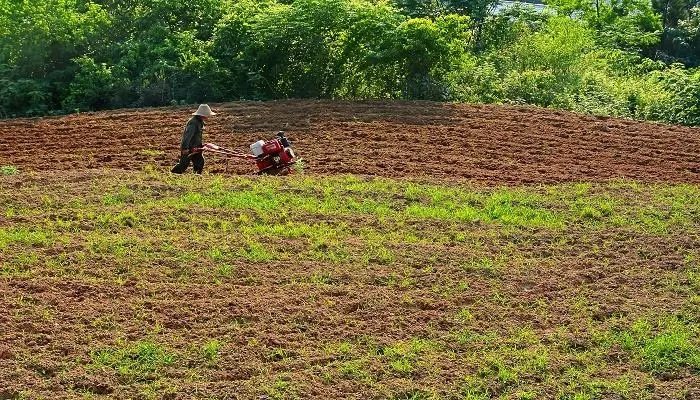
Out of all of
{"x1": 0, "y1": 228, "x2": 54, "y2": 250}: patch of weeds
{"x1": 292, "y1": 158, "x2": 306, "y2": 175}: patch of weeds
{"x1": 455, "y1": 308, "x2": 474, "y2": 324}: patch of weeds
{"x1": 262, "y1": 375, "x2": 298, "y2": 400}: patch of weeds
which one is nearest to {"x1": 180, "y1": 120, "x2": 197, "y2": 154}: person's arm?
{"x1": 292, "y1": 158, "x2": 306, "y2": 175}: patch of weeds

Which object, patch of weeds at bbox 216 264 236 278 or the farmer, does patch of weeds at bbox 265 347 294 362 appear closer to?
patch of weeds at bbox 216 264 236 278

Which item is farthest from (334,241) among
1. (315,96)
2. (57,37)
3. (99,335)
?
(57,37)

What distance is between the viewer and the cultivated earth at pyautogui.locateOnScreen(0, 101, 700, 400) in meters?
10.1

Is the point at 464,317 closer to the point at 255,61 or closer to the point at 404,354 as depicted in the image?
the point at 404,354

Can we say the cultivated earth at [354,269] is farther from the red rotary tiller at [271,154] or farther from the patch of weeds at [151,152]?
the red rotary tiller at [271,154]

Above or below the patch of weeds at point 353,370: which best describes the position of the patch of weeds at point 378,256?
above

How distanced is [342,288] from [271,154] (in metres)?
4.89

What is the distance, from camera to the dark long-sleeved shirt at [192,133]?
1633 centimetres

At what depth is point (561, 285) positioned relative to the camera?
486 inches

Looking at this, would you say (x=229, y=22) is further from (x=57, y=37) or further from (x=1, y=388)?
(x=1, y=388)

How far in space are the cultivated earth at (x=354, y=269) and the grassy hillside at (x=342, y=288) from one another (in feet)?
0.10

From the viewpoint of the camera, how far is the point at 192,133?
643 inches

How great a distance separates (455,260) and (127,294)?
4.08 meters

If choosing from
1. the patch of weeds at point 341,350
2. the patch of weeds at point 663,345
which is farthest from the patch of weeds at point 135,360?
the patch of weeds at point 663,345
